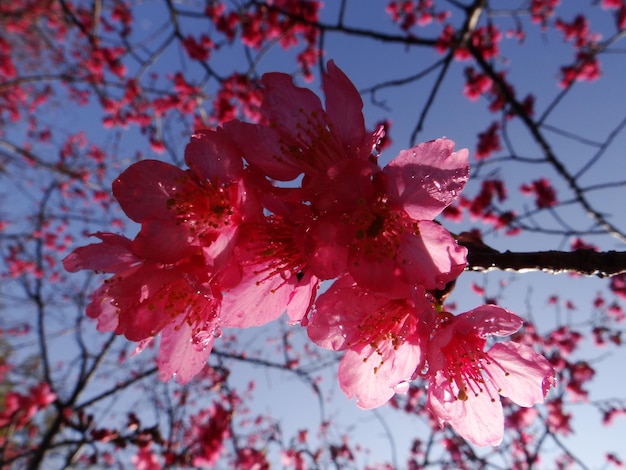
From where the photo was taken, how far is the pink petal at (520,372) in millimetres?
1333

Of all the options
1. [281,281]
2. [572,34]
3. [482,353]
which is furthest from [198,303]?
[572,34]

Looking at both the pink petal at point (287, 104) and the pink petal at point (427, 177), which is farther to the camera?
the pink petal at point (287, 104)

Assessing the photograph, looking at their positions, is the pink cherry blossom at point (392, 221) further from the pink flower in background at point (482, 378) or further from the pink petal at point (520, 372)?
the pink petal at point (520, 372)

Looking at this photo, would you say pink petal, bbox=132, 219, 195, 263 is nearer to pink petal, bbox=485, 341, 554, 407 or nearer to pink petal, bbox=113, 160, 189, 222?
pink petal, bbox=113, 160, 189, 222

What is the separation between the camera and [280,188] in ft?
3.76

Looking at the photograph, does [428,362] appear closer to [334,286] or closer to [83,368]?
[334,286]

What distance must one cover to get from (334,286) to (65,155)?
1002 centimetres

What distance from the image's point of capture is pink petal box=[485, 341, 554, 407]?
1333mm

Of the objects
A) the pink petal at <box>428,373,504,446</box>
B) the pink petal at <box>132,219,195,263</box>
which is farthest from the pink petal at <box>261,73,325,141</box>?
the pink petal at <box>428,373,504,446</box>

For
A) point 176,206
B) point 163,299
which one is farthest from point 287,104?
point 163,299

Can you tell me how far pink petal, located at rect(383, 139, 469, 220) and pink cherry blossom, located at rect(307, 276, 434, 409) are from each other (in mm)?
221

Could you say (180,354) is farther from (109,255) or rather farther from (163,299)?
(109,255)

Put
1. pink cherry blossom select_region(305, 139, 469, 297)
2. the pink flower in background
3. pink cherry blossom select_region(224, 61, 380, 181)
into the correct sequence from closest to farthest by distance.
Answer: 1. pink cherry blossom select_region(305, 139, 469, 297)
2. pink cherry blossom select_region(224, 61, 380, 181)
3. the pink flower in background

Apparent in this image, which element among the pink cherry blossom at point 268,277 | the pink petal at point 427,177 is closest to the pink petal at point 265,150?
the pink cherry blossom at point 268,277
